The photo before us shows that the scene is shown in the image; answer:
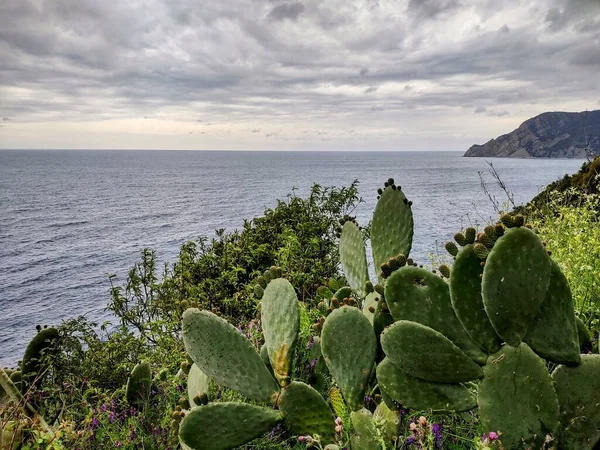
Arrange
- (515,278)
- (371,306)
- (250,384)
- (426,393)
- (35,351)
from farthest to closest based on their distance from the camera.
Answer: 1. (35,351)
2. (371,306)
3. (250,384)
4. (426,393)
5. (515,278)

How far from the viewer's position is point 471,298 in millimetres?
2475

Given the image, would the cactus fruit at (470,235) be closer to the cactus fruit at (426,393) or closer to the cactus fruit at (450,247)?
the cactus fruit at (450,247)

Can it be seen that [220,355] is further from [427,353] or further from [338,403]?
[427,353]

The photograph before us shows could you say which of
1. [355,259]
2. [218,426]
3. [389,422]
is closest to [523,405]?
[389,422]

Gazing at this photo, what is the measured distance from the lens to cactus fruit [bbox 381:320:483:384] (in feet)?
7.97

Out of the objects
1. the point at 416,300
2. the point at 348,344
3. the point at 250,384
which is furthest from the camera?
the point at 250,384

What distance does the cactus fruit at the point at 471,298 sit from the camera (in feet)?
8.09

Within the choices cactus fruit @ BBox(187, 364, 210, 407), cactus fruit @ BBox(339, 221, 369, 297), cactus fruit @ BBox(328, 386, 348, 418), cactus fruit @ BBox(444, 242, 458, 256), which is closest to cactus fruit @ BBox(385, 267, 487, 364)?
cactus fruit @ BBox(444, 242, 458, 256)

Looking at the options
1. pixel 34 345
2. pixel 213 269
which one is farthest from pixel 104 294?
pixel 34 345

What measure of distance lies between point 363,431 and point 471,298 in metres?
0.88

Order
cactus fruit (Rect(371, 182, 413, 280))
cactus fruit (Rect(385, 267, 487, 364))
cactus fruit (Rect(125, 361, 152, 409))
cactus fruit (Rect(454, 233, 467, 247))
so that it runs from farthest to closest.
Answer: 1. cactus fruit (Rect(125, 361, 152, 409))
2. cactus fruit (Rect(371, 182, 413, 280))
3. cactus fruit (Rect(385, 267, 487, 364))
4. cactus fruit (Rect(454, 233, 467, 247))

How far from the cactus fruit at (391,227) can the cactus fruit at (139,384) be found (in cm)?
210

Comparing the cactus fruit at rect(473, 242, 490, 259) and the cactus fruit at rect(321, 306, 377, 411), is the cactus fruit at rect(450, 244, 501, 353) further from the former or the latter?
the cactus fruit at rect(321, 306, 377, 411)

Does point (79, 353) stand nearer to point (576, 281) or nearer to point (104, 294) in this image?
point (576, 281)
